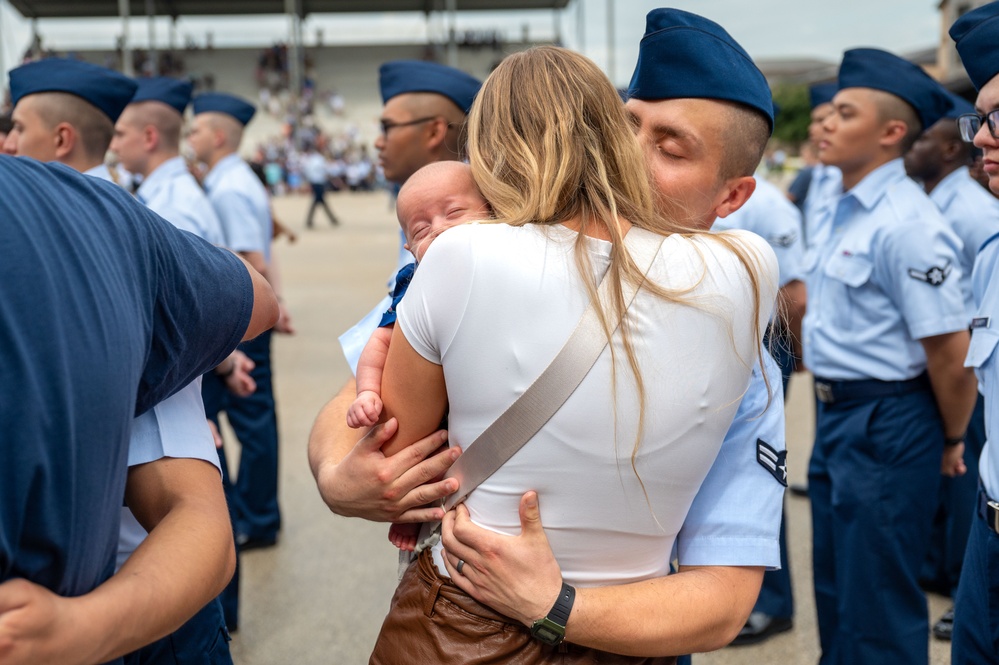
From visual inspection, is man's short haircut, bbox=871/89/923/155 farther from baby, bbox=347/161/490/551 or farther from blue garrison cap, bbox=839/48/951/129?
baby, bbox=347/161/490/551

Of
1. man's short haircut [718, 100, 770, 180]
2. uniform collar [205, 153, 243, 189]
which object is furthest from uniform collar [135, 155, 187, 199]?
man's short haircut [718, 100, 770, 180]

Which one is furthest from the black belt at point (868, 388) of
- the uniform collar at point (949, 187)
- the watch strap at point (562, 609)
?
the watch strap at point (562, 609)

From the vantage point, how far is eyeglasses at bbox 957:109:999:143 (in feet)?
7.32

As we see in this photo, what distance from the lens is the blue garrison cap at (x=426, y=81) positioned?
385cm

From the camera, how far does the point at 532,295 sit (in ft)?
4.39

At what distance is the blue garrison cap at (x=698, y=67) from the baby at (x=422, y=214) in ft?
1.39

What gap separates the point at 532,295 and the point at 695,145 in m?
0.62

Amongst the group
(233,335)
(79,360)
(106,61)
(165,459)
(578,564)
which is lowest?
(106,61)

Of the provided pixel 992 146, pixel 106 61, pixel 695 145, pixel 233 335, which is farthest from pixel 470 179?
pixel 106 61

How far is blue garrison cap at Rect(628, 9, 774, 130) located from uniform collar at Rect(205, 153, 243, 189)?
4.14 metres

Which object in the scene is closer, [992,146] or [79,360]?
[79,360]

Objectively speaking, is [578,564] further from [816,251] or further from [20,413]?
[816,251]

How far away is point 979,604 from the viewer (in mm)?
2219

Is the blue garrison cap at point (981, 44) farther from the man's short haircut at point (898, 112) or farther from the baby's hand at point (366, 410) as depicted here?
the baby's hand at point (366, 410)
